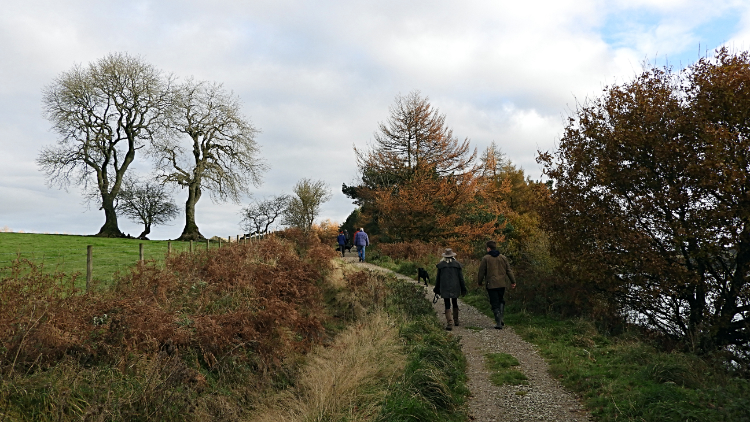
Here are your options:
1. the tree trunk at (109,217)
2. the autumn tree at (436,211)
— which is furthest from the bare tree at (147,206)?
the autumn tree at (436,211)

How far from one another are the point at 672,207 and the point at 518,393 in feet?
21.0

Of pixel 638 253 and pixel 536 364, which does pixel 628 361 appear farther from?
pixel 638 253

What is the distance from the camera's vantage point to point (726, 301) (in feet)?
35.3

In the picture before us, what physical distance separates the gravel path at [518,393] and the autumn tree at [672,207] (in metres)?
3.49

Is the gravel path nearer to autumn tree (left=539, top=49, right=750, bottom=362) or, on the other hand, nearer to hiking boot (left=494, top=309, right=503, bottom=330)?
hiking boot (left=494, top=309, right=503, bottom=330)

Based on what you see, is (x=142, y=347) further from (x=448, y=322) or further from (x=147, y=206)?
(x=147, y=206)

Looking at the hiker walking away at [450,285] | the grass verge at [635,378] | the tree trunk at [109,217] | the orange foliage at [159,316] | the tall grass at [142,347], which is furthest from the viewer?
the tree trunk at [109,217]

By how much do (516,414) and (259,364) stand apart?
404cm

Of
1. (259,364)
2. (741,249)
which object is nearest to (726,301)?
(741,249)

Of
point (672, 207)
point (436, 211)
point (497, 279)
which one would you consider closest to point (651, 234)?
point (672, 207)

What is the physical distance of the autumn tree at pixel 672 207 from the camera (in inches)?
400

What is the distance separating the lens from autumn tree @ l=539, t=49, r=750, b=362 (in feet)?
33.3

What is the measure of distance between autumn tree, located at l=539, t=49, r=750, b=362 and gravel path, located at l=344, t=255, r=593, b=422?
3.49 metres

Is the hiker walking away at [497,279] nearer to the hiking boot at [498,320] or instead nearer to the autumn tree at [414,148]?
the hiking boot at [498,320]
